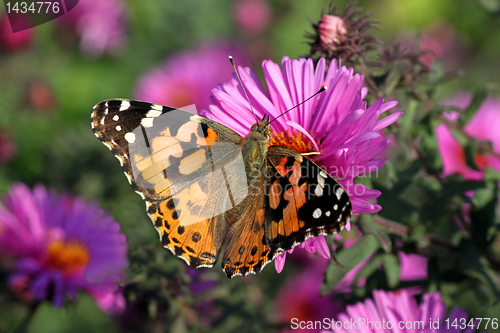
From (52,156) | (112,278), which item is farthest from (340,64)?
(52,156)

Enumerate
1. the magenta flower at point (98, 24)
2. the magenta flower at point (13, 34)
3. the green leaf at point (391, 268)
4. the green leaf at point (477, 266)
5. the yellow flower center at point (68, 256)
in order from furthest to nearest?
the magenta flower at point (98, 24)
the magenta flower at point (13, 34)
the yellow flower center at point (68, 256)
the green leaf at point (391, 268)
the green leaf at point (477, 266)

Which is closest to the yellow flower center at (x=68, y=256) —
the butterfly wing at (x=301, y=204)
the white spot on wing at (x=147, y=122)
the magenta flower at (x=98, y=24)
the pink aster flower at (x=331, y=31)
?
the white spot on wing at (x=147, y=122)

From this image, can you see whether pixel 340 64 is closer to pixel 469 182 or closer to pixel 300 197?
pixel 300 197

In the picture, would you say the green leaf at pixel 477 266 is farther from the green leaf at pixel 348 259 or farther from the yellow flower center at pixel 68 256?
the yellow flower center at pixel 68 256

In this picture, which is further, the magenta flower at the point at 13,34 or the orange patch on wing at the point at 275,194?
the magenta flower at the point at 13,34

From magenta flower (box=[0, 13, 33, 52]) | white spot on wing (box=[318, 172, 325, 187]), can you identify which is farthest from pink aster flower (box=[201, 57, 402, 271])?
magenta flower (box=[0, 13, 33, 52])

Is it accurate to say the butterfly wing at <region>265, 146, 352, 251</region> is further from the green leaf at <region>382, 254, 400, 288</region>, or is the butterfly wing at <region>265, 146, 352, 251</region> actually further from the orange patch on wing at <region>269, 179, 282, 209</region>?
the green leaf at <region>382, 254, 400, 288</region>

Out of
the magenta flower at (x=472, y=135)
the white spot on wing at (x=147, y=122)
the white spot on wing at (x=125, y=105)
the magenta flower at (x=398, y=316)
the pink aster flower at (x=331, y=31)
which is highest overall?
the pink aster flower at (x=331, y=31)
